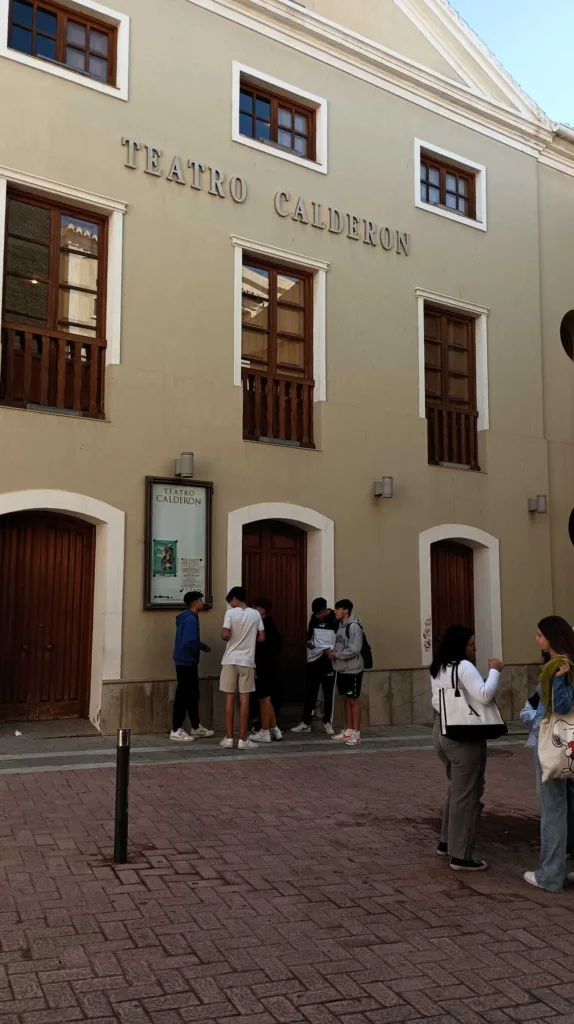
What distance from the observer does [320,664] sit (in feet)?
34.7

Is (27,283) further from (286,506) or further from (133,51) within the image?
(286,506)

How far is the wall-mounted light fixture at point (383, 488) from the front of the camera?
12.2 meters

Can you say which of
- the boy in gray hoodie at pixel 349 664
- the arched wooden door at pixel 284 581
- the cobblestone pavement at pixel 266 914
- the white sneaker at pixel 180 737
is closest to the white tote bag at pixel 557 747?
the cobblestone pavement at pixel 266 914

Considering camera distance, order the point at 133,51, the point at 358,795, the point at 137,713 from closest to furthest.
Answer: the point at 358,795
the point at 137,713
the point at 133,51

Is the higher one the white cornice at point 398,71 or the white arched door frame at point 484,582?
the white cornice at point 398,71

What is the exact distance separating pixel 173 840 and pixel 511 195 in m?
12.6

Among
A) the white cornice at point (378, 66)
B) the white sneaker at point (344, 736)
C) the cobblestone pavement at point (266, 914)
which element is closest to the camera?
the cobblestone pavement at point (266, 914)

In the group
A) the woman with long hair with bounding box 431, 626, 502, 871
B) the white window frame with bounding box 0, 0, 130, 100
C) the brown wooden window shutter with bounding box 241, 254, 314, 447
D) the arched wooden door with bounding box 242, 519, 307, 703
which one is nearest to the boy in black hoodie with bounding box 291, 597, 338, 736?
the arched wooden door with bounding box 242, 519, 307, 703

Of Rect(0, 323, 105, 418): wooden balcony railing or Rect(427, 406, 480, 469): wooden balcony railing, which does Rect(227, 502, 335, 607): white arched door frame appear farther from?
Rect(427, 406, 480, 469): wooden balcony railing

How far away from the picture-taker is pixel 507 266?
575 inches

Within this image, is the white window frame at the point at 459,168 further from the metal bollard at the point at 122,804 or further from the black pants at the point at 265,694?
the metal bollard at the point at 122,804

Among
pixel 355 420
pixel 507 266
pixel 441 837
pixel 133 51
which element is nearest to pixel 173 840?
pixel 441 837

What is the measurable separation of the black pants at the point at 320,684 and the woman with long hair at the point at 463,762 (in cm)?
487

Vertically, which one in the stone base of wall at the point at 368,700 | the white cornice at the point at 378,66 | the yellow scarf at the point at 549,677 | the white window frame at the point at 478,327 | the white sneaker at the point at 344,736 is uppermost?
the white cornice at the point at 378,66
